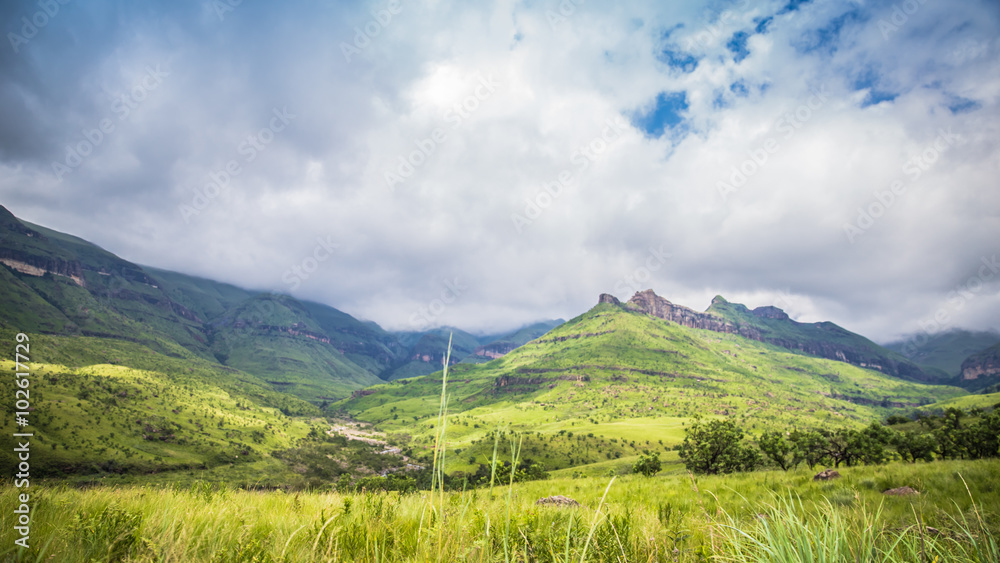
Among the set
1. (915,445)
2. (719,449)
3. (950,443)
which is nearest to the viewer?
(950,443)

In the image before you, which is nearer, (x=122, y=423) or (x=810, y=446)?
(x=810, y=446)

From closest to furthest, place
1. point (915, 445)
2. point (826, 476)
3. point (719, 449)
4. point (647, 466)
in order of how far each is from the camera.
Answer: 1. point (826, 476)
2. point (719, 449)
3. point (915, 445)
4. point (647, 466)

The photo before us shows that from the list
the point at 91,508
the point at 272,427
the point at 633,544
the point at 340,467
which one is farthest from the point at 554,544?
the point at 272,427

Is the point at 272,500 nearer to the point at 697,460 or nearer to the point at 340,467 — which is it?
the point at 697,460

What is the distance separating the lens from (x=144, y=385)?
178000 mm

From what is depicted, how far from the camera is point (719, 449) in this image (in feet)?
103

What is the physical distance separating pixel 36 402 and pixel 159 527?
194 meters

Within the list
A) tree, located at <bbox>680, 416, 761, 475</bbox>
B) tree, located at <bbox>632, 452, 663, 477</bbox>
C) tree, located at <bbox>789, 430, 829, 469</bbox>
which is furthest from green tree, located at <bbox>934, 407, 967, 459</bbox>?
tree, located at <bbox>632, 452, 663, 477</bbox>

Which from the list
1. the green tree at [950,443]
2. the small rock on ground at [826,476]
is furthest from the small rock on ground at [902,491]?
the green tree at [950,443]

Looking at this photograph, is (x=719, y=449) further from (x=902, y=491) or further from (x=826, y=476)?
(x=902, y=491)

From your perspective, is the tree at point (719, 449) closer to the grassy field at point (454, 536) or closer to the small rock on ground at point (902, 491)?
the small rock on ground at point (902, 491)

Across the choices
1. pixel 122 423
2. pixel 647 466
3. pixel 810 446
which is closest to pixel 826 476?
pixel 810 446

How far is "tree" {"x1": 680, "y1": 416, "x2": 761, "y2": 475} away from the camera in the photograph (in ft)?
101

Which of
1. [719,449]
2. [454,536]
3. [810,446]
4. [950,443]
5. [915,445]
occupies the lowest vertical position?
[719,449]
